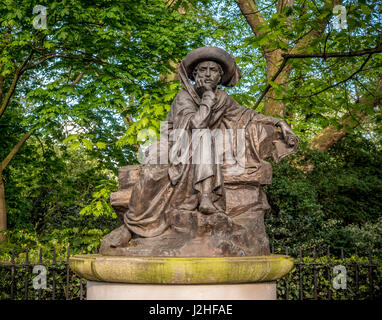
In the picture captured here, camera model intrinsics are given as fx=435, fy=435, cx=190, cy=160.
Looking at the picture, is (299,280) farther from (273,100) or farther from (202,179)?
(273,100)

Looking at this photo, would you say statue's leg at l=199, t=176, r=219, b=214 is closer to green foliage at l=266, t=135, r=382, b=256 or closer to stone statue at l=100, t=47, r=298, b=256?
stone statue at l=100, t=47, r=298, b=256

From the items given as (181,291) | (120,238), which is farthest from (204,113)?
(181,291)

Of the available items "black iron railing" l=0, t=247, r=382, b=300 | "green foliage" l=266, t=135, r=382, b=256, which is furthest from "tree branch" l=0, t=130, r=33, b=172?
"green foliage" l=266, t=135, r=382, b=256

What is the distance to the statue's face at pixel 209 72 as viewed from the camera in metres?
5.24

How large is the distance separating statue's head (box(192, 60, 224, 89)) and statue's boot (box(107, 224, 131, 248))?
201cm

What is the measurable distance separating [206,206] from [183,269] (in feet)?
2.54

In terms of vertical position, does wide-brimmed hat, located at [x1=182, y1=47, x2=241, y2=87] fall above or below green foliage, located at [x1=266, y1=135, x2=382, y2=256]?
above

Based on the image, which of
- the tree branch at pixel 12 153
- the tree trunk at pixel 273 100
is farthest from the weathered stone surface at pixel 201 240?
the tree trunk at pixel 273 100

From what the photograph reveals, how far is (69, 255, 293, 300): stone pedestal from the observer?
3.79m

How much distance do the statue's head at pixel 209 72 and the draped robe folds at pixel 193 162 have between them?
175 millimetres

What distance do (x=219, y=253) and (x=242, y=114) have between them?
1938 mm
